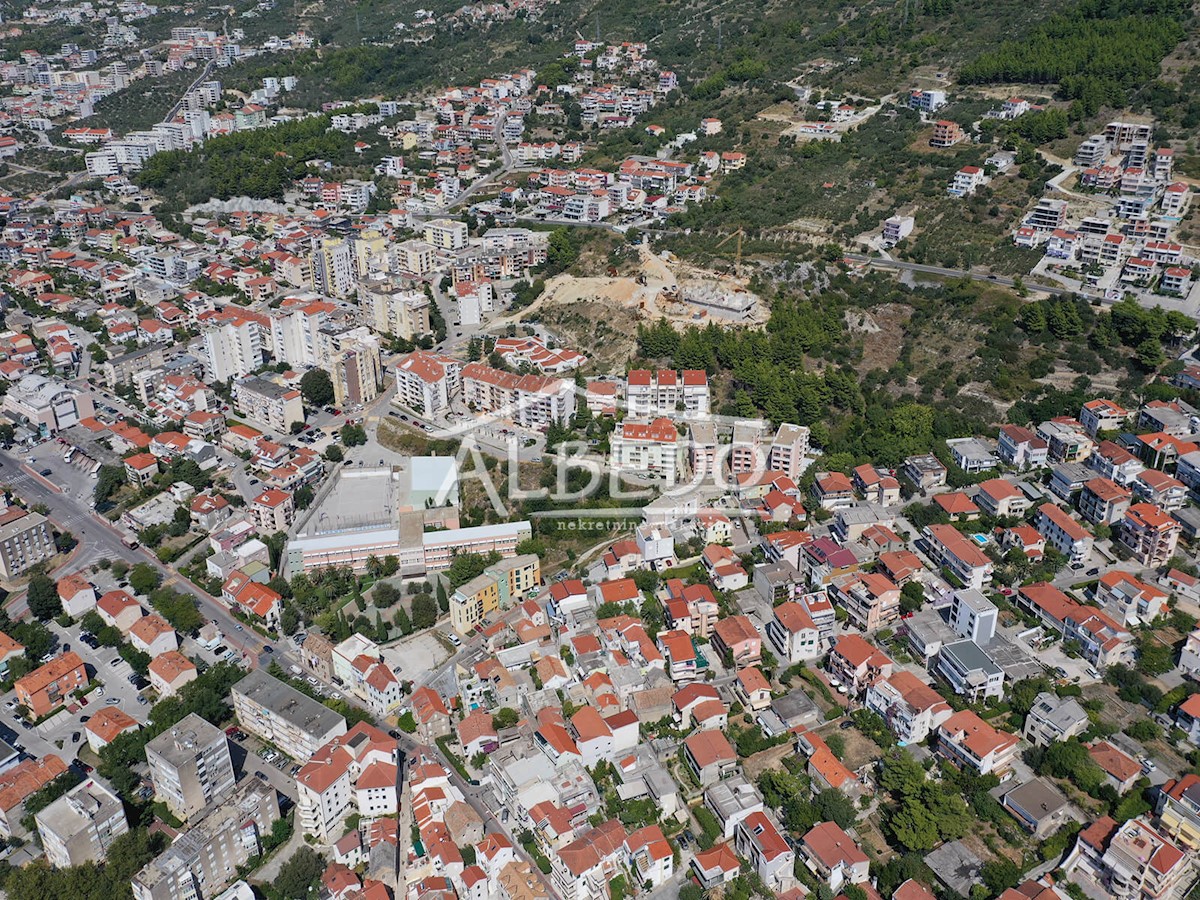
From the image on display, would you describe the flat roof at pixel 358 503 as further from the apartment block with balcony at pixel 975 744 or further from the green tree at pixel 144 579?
the apartment block with balcony at pixel 975 744

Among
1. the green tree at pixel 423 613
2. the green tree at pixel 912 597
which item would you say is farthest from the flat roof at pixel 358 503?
the green tree at pixel 912 597

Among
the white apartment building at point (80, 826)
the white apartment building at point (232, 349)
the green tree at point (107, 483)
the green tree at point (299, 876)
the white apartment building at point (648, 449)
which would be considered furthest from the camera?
the white apartment building at point (232, 349)

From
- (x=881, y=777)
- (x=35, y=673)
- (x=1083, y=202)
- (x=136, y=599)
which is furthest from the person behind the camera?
(x=1083, y=202)

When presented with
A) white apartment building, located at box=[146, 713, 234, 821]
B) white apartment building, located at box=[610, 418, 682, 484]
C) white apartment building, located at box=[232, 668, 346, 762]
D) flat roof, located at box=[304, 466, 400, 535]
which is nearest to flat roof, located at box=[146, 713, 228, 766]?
white apartment building, located at box=[146, 713, 234, 821]

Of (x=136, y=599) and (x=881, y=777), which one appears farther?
(x=136, y=599)

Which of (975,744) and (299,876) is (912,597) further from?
(299,876)

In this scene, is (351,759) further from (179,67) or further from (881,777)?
(179,67)

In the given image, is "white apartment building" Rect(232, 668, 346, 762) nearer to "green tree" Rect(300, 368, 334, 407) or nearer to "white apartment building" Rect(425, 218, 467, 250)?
"green tree" Rect(300, 368, 334, 407)

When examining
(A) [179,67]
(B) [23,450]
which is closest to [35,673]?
(B) [23,450]

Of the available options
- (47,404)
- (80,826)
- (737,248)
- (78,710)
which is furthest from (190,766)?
(737,248)

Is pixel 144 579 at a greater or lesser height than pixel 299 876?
lesser

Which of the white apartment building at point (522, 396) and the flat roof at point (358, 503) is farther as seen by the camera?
the white apartment building at point (522, 396)
